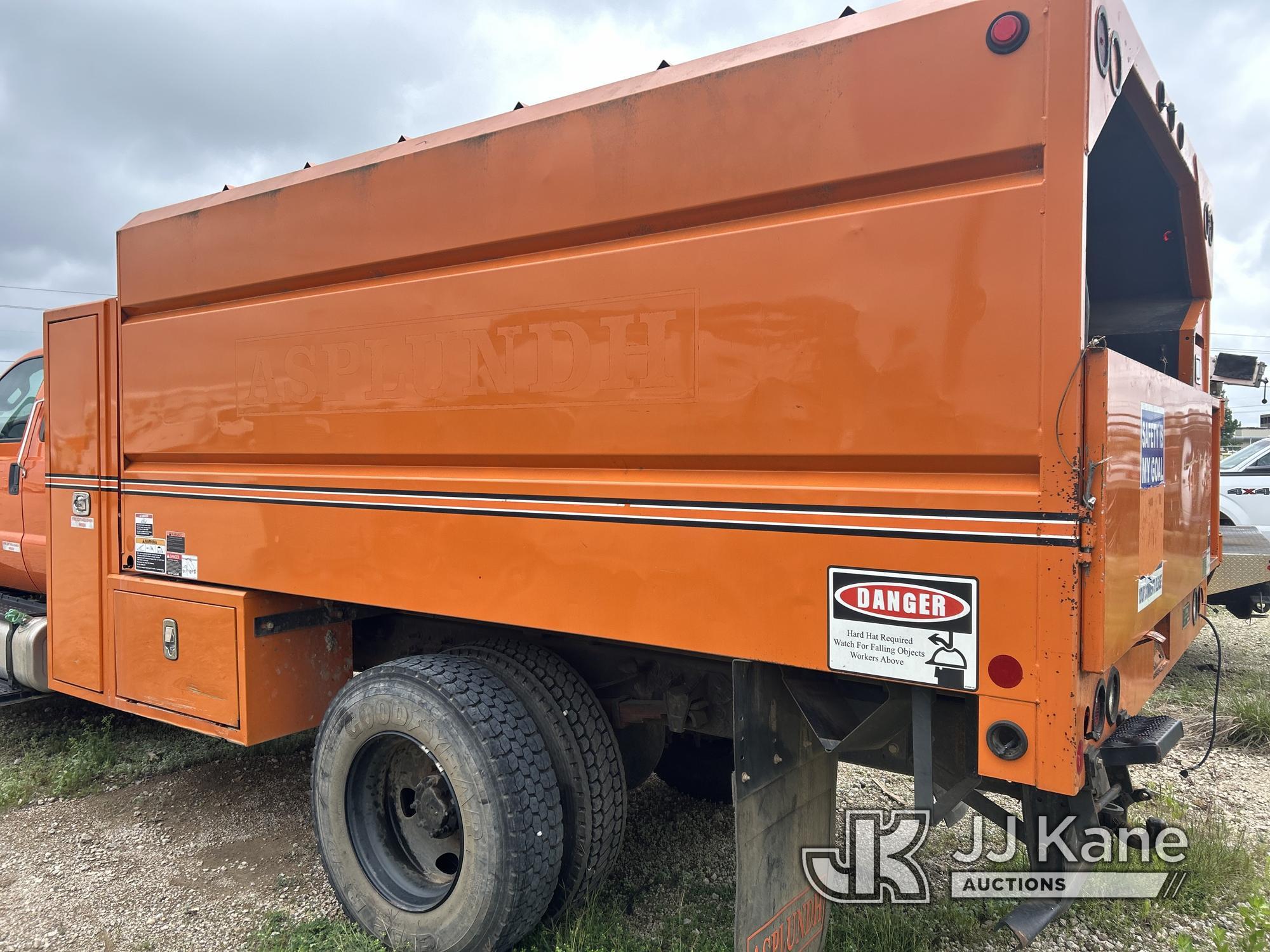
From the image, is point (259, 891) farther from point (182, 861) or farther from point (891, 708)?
point (891, 708)

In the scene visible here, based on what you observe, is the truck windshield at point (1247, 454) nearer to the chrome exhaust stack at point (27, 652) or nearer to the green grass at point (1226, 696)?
the green grass at point (1226, 696)

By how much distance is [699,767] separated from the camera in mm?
4109

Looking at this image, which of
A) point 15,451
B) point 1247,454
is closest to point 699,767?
point 15,451

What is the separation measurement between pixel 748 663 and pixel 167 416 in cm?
286

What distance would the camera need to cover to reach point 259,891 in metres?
3.45

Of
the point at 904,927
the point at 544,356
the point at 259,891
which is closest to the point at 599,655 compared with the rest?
the point at 544,356

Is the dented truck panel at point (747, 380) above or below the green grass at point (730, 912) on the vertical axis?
above

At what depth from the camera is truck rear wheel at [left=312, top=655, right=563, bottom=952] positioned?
105 inches

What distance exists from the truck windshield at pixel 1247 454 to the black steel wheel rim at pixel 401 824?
25.4 feet

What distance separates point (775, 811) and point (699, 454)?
1.08 m

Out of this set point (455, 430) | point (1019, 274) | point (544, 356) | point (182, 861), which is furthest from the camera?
point (182, 861)

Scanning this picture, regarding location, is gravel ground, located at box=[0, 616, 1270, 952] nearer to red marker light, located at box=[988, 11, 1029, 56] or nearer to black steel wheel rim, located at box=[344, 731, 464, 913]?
black steel wheel rim, located at box=[344, 731, 464, 913]

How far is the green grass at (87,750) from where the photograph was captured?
4504 millimetres

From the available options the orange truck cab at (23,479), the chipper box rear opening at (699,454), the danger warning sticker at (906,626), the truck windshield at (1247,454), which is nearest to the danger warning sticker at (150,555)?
the chipper box rear opening at (699,454)
